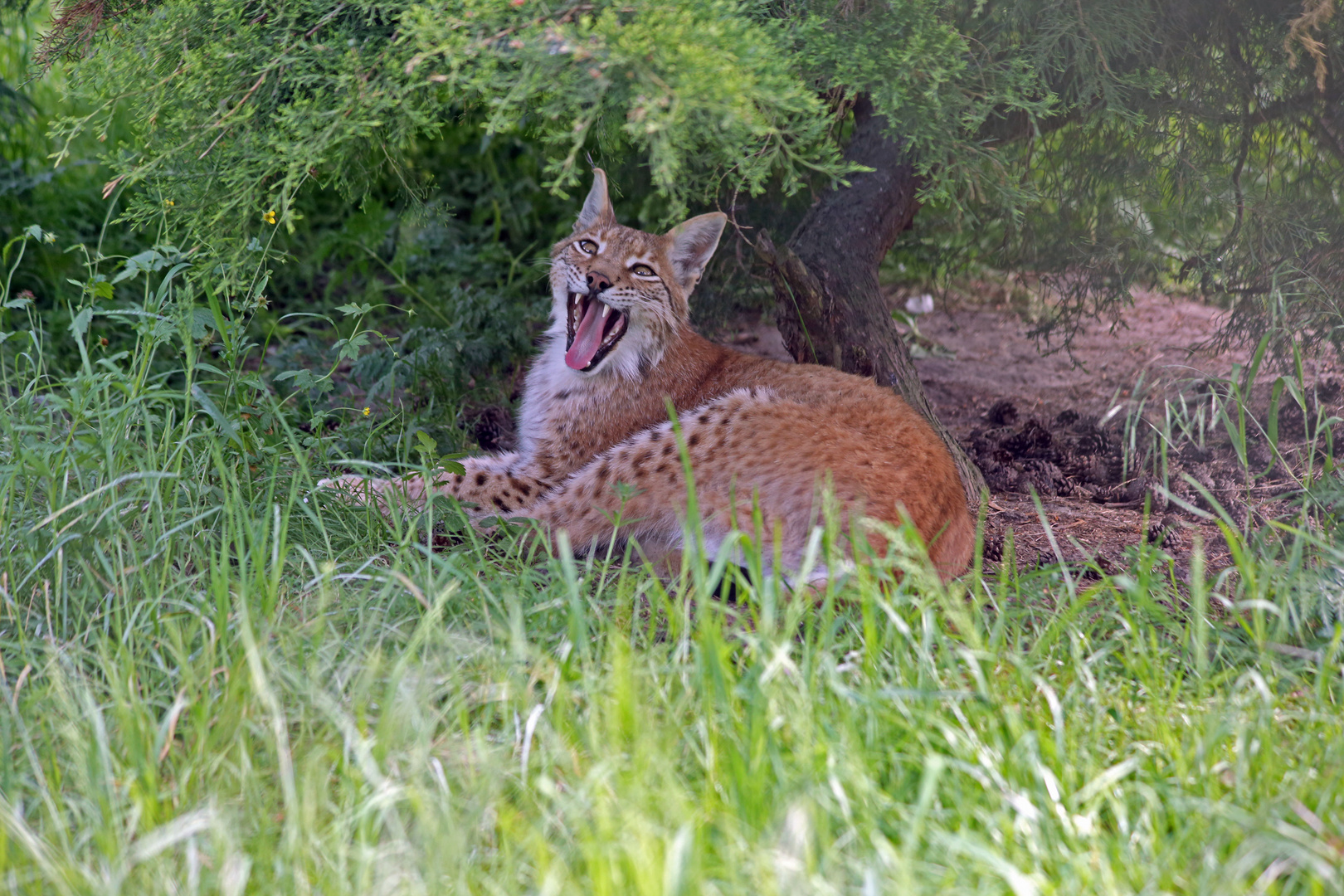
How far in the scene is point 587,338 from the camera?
403 centimetres

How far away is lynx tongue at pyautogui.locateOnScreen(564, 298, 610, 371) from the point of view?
398 centimetres

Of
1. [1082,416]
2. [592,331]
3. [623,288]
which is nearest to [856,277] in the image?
[623,288]

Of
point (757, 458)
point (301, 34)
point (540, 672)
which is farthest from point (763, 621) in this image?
point (301, 34)

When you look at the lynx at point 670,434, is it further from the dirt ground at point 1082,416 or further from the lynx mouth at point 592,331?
the dirt ground at point 1082,416

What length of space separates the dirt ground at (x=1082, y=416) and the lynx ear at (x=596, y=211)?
1.43 metres

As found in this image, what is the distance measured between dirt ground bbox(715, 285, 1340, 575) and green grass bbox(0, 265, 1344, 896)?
26.1 inches

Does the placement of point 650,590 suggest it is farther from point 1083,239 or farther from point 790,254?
point 1083,239

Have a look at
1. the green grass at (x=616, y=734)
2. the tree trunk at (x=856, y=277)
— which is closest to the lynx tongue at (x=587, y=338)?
the tree trunk at (x=856, y=277)

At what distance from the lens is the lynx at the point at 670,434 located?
3.34m

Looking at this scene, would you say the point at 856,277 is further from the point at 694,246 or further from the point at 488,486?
the point at 488,486

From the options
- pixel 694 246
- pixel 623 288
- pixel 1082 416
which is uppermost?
pixel 694 246

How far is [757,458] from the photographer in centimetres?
347

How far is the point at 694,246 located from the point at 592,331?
0.51 m

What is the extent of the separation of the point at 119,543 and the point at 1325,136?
4222 millimetres
